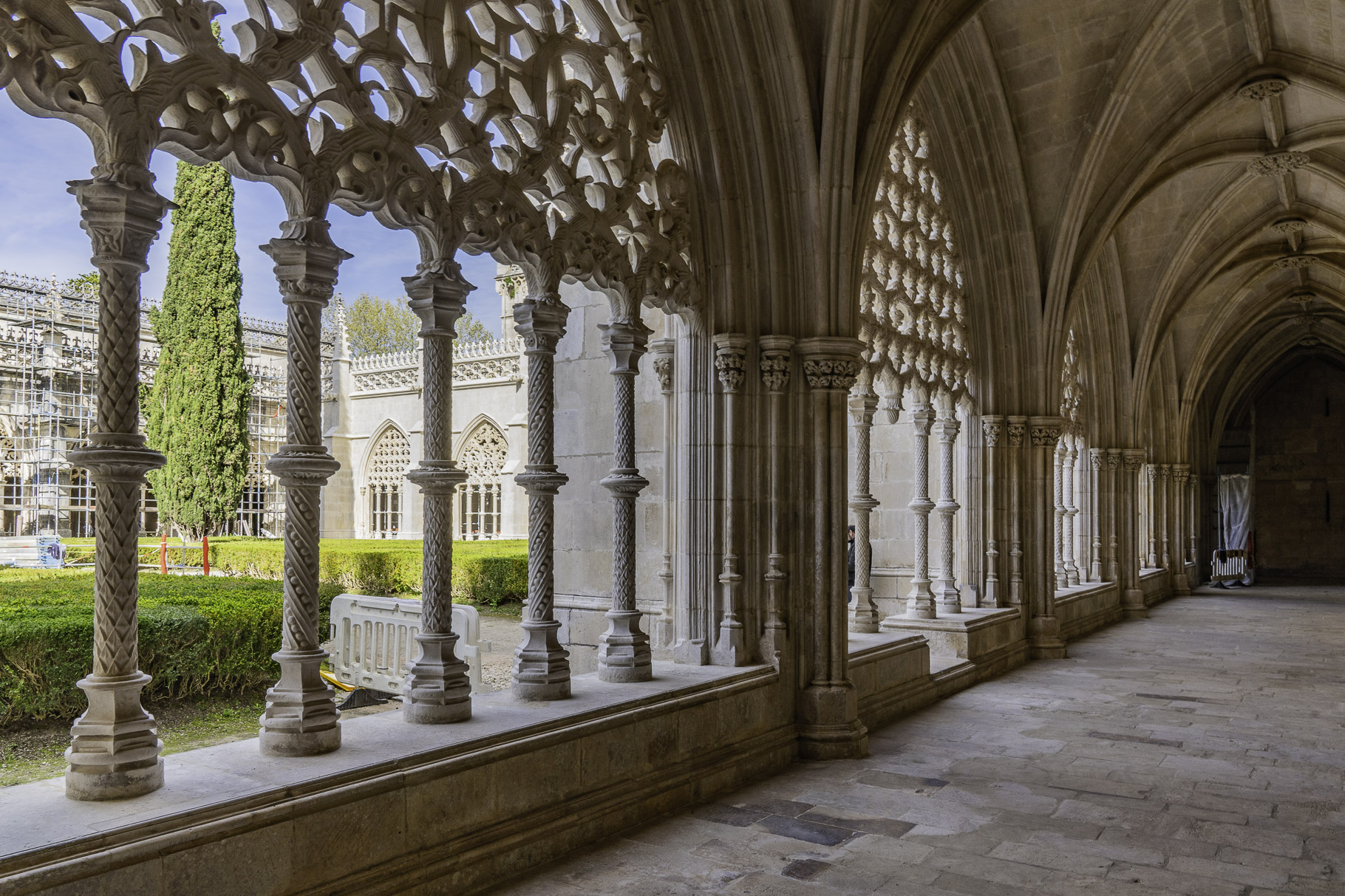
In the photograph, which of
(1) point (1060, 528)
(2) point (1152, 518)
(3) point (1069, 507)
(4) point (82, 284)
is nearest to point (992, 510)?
(1) point (1060, 528)

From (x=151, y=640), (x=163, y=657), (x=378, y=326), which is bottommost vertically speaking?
(x=163, y=657)

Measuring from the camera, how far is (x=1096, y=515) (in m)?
11.9

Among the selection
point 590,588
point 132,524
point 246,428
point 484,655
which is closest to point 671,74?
point 590,588

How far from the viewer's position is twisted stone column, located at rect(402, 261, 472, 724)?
10.7 ft

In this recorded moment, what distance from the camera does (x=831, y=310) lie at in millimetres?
4883

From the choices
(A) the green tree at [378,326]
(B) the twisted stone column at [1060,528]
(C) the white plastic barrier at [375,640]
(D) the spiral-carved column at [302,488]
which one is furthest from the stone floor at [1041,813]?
(A) the green tree at [378,326]

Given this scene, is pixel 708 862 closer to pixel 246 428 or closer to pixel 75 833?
pixel 75 833

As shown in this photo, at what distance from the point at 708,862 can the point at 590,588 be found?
224cm

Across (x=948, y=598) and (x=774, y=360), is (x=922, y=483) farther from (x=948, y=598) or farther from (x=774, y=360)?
(x=774, y=360)

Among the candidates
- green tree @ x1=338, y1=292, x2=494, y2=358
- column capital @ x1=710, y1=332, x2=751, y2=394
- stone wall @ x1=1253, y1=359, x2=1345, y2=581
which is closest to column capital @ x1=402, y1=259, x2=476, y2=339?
column capital @ x1=710, y1=332, x2=751, y2=394

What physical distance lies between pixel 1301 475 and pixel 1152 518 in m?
8.75

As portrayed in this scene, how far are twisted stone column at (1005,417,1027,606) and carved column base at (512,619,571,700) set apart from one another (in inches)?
207

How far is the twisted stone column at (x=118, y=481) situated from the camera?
7.74 ft

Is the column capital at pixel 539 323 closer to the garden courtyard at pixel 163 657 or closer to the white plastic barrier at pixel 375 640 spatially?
the garden courtyard at pixel 163 657
